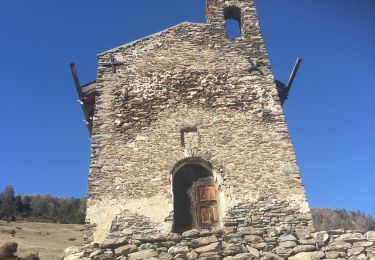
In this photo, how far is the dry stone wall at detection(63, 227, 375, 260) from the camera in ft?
22.6

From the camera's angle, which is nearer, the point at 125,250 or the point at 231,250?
the point at 231,250

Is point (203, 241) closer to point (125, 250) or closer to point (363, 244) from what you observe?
point (125, 250)

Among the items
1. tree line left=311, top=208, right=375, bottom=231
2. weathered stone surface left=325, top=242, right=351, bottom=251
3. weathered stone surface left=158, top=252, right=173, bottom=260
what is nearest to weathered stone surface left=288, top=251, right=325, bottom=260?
weathered stone surface left=325, top=242, right=351, bottom=251

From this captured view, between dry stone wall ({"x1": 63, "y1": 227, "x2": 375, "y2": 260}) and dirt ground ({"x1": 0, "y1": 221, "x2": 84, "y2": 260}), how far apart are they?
16763mm

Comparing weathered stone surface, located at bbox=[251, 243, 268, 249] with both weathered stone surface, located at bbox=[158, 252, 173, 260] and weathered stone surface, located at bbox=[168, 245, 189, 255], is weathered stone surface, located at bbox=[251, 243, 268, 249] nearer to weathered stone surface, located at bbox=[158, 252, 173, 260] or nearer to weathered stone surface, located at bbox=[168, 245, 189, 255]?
weathered stone surface, located at bbox=[168, 245, 189, 255]

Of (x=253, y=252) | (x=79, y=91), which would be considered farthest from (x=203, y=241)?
(x=79, y=91)

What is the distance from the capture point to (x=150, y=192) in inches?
361

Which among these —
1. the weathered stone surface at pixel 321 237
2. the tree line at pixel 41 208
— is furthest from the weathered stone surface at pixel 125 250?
the tree line at pixel 41 208

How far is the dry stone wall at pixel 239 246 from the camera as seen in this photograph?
22.6 ft

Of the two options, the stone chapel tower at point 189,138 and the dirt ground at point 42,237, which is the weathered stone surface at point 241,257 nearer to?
the stone chapel tower at point 189,138

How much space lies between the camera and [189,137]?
33.0 ft

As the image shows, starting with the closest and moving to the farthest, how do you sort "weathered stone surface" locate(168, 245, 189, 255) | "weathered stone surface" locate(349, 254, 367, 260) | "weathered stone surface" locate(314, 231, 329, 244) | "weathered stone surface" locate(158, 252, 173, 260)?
"weathered stone surface" locate(349, 254, 367, 260)
"weathered stone surface" locate(158, 252, 173, 260)
"weathered stone surface" locate(168, 245, 189, 255)
"weathered stone surface" locate(314, 231, 329, 244)

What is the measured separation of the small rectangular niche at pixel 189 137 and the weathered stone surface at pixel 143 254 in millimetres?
3421

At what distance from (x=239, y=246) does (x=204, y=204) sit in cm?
254
